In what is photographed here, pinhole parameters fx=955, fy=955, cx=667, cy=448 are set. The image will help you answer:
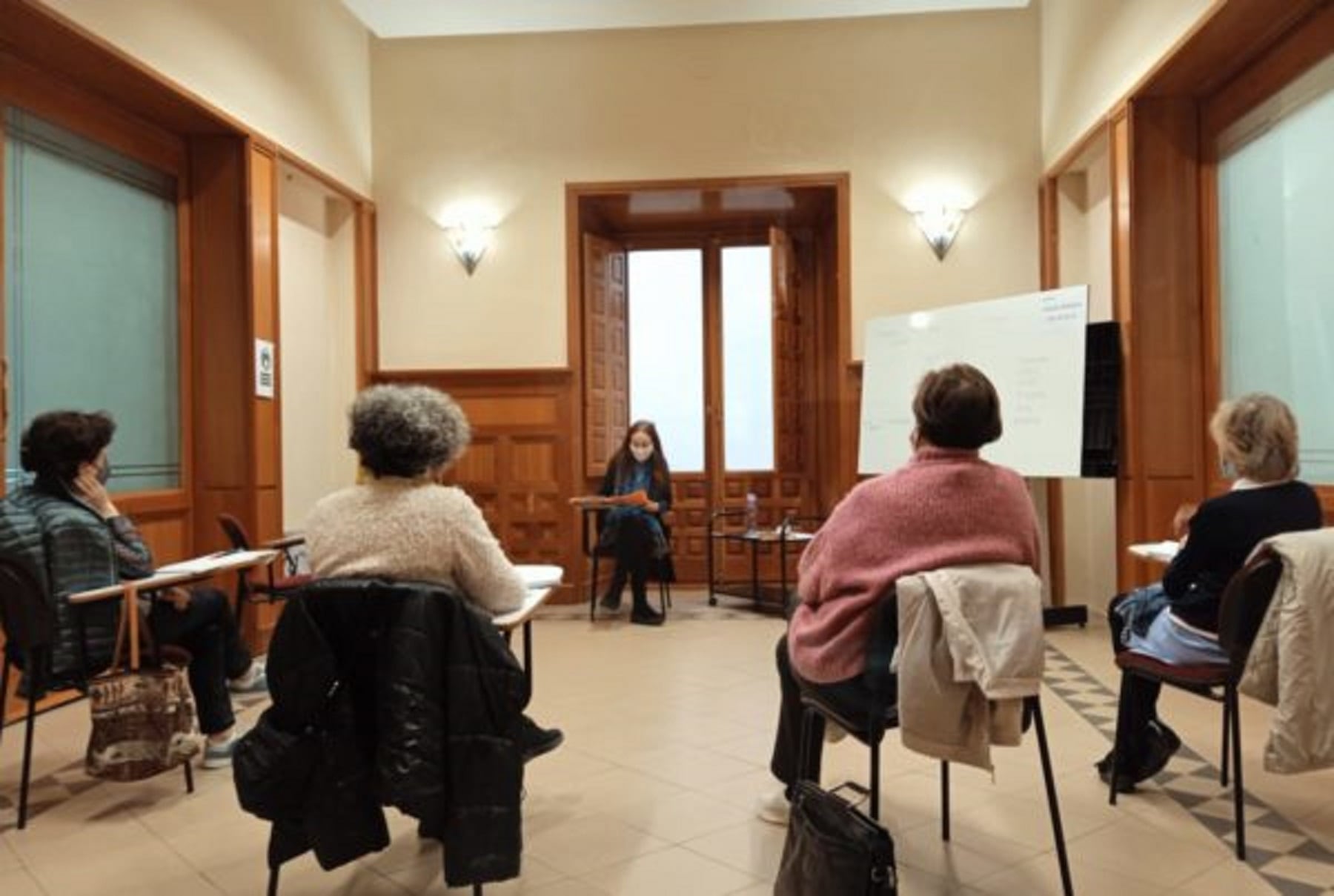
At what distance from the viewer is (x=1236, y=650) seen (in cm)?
238

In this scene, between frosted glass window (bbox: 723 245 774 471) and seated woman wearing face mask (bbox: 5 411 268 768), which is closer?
seated woman wearing face mask (bbox: 5 411 268 768)

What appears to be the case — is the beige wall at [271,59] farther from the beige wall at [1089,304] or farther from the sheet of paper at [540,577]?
the beige wall at [1089,304]

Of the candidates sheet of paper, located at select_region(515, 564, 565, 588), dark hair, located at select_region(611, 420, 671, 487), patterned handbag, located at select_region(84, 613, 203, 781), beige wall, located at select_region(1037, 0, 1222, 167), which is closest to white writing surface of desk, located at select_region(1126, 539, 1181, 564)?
sheet of paper, located at select_region(515, 564, 565, 588)

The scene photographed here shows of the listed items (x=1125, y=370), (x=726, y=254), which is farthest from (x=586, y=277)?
(x=1125, y=370)

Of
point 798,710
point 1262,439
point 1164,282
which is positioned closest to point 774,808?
point 798,710

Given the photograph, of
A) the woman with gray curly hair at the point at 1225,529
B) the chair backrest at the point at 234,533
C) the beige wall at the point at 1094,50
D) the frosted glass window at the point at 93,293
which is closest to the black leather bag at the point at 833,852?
the woman with gray curly hair at the point at 1225,529

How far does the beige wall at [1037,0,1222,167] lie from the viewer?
4453 mm

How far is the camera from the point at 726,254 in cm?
758

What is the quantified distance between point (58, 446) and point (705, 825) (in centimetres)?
224

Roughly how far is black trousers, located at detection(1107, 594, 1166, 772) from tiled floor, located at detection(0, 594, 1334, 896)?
118 millimetres

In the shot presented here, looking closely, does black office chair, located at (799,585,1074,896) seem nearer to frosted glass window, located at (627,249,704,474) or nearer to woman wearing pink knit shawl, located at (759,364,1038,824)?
woman wearing pink knit shawl, located at (759,364,1038,824)

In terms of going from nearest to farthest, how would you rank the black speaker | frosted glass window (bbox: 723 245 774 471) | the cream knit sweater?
the cream knit sweater → the black speaker → frosted glass window (bbox: 723 245 774 471)

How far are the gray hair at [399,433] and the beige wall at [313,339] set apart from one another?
3.40 meters

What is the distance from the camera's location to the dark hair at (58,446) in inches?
114
